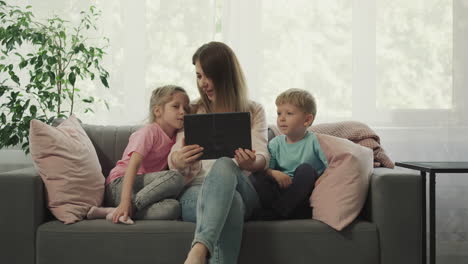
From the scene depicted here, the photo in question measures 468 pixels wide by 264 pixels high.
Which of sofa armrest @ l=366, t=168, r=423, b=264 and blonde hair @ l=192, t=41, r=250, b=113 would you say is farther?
blonde hair @ l=192, t=41, r=250, b=113

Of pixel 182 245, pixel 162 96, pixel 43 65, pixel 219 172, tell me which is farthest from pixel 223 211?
pixel 43 65

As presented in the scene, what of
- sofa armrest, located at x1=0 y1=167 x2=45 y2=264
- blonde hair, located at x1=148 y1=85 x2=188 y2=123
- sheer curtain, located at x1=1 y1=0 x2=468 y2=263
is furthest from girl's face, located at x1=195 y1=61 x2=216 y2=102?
sheer curtain, located at x1=1 y1=0 x2=468 y2=263

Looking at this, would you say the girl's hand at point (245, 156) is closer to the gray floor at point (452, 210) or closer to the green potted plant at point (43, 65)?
the green potted plant at point (43, 65)

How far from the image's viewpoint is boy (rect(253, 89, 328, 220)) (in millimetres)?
1900

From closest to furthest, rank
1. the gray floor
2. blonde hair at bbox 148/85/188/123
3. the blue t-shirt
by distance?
the blue t-shirt
blonde hair at bbox 148/85/188/123
the gray floor

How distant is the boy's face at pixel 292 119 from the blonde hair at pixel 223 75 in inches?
6.0

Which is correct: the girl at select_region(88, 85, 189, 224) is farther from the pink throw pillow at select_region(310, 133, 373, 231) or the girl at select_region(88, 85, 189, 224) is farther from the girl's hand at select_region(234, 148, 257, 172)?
the pink throw pillow at select_region(310, 133, 373, 231)

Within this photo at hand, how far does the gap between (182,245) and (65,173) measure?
0.52 meters

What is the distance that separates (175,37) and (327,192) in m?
1.50

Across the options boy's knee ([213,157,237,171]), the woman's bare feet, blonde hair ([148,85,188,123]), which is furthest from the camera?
blonde hair ([148,85,188,123])

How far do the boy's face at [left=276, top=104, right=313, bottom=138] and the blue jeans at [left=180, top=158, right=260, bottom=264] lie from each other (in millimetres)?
336

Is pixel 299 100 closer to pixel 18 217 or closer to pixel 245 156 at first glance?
pixel 245 156

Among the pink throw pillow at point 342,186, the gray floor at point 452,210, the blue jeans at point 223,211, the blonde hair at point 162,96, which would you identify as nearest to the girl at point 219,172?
the blue jeans at point 223,211

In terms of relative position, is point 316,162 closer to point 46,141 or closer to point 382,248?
point 382,248
